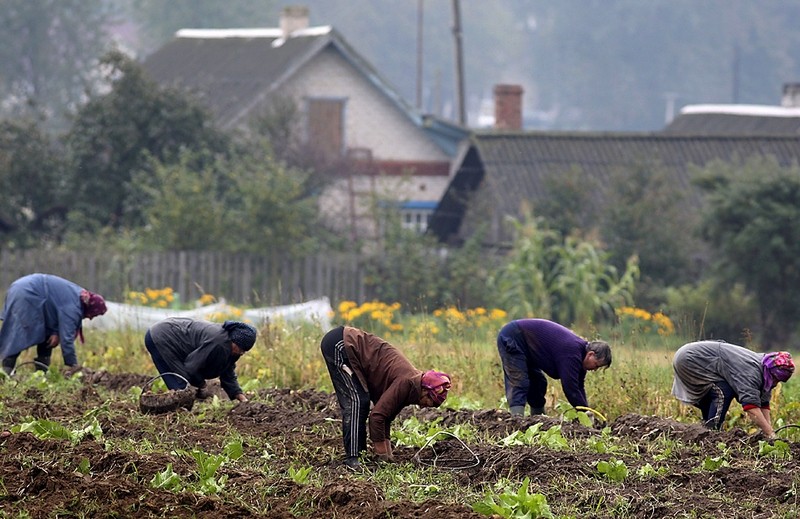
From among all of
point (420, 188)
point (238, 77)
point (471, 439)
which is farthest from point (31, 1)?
point (471, 439)

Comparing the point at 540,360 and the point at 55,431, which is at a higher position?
the point at 540,360

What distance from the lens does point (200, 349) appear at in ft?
37.1

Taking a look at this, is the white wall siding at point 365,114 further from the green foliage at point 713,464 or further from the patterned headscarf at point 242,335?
the green foliage at point 713,464

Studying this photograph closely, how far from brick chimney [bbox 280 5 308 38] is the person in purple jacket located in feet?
93.4

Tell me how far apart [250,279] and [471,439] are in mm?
14009

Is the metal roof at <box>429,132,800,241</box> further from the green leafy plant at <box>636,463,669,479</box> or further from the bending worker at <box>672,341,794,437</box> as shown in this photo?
the green leafy plant at <box>636,463,669,479</box>

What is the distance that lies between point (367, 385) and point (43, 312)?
5.03 meters

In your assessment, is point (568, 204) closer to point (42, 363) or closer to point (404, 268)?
point (404, 268)

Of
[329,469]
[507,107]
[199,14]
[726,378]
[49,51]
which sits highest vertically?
[199,14]

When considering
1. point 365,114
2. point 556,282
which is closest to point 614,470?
point 556,282

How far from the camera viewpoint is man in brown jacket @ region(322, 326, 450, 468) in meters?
9.48

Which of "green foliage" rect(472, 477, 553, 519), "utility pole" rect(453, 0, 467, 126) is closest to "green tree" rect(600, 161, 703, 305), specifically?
"utility pole" rect(453, 0, 467, 126)

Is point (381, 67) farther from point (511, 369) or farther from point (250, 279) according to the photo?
point (511, 369)

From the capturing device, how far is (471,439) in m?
10.5
